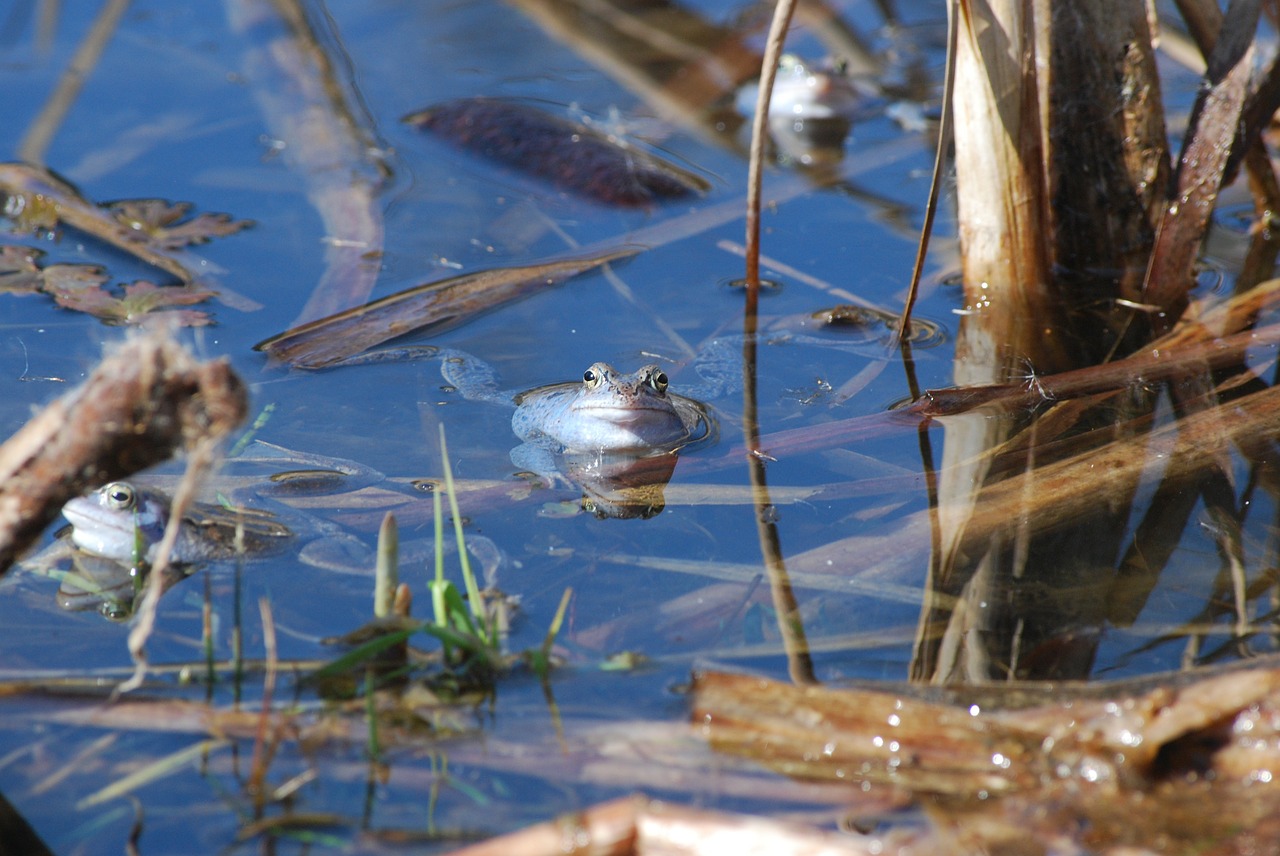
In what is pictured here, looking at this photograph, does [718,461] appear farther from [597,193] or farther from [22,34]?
[22,34]

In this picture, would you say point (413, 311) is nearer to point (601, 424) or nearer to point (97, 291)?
point (601, 424)

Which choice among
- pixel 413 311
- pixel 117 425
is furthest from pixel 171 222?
pixel 117 425

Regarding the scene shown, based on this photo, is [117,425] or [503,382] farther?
[503,382]

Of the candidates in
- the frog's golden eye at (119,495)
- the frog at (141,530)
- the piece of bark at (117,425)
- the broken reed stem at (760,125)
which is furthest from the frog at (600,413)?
the piece of bark at (117,425)

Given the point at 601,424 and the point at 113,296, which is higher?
the point at 113,296

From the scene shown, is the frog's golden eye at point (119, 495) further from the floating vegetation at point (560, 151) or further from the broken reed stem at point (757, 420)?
the floating vegetation at point (560, 151)

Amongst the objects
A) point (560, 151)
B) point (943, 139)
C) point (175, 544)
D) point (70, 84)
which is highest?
point (70, 84)
